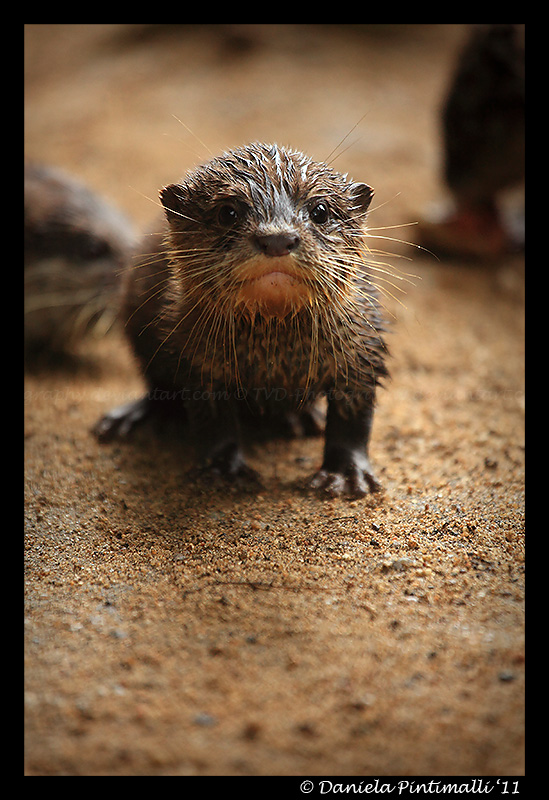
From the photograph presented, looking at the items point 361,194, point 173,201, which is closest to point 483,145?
point 361,194

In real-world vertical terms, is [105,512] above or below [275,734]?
above

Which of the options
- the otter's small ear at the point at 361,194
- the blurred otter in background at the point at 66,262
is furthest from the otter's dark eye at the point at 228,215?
the blurred otter in background at the point at 66,262

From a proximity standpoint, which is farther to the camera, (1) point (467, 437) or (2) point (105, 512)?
(1) point (467, 437)

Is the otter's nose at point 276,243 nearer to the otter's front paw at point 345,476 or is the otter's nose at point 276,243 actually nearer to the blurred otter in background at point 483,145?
the otter's front paw at point 345,476

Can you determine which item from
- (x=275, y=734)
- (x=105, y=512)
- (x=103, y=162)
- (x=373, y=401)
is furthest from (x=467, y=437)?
(x=103, y=162)

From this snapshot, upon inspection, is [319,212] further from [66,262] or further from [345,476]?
[66,262]

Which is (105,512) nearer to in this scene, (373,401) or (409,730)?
(373,401)

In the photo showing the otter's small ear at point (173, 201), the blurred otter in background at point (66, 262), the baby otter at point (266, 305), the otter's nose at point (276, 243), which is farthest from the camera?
the blurred otter in background at point (66, 262)
